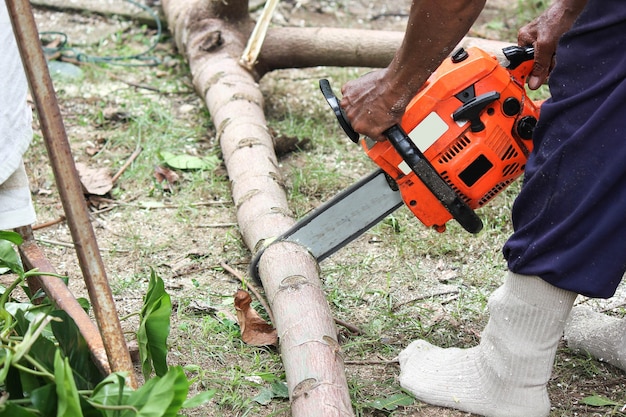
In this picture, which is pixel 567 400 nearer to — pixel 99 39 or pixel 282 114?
pixel 282 114

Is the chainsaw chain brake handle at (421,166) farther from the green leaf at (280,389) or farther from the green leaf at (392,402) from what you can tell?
the green leaf at (280,389)

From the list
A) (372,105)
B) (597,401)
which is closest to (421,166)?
(372,105)

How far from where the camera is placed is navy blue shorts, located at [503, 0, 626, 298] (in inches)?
65.8

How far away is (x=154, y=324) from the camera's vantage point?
1.80 meters

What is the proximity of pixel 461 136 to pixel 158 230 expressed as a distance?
139cm

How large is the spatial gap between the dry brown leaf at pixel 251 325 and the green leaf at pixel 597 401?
899mm

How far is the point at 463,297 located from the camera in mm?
2658

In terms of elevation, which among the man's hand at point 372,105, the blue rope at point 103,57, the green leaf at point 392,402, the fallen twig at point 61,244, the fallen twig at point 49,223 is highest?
the blue rope at point 103,57

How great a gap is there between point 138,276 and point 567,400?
1445mm

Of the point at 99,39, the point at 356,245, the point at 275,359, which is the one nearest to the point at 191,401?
the point at 275,359

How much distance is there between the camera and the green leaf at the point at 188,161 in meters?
3.38

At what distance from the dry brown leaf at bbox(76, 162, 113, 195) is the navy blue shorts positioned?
1921 mm

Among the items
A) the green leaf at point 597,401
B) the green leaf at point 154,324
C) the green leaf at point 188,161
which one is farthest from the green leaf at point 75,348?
the green leaf at point 188,161

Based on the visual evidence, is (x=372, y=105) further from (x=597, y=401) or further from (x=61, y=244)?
(x=61, y=244)
